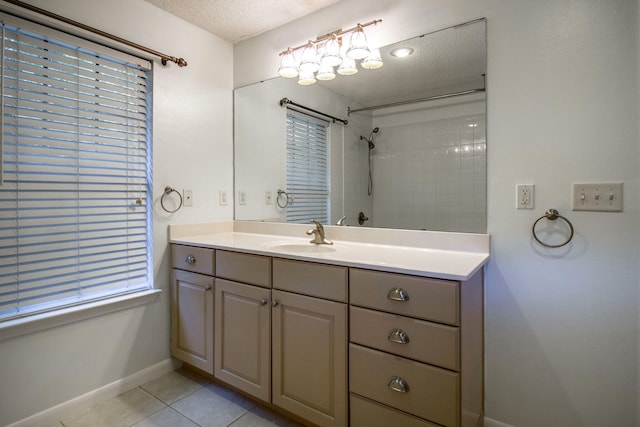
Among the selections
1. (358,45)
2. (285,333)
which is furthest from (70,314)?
(358,45)

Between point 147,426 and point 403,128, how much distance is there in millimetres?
1937

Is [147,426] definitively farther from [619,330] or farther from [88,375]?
[619,330]

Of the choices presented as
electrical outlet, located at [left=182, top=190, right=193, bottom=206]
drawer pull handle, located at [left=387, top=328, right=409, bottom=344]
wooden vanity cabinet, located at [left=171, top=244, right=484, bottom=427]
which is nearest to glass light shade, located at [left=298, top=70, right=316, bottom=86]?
electrical outlet, located at [left=182, top=190, right=193, bottom=206]

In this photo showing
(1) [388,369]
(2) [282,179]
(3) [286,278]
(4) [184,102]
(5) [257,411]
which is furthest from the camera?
(2) [282,179]

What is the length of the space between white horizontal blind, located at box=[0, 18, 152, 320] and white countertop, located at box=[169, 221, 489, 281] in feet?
1.13

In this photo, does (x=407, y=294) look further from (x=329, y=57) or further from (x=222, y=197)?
(x=222, y=197)

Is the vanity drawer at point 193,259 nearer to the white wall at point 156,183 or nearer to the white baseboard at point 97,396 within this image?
the white wall at point 156,183

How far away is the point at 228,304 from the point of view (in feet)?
5.55

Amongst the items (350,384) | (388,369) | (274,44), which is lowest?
(350,384)

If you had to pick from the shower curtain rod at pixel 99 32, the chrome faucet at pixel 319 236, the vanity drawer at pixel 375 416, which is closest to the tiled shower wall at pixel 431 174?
the chrome faucet at pixel 319 236

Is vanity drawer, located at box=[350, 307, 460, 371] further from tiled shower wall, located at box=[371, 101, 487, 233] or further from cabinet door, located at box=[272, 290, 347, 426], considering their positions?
tiled shower wall, located at box=[371, 101, 487, 233]

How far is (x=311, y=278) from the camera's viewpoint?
1.40 meters

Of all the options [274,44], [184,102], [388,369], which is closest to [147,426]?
[388,369]

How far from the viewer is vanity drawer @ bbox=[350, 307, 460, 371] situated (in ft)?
3.57
